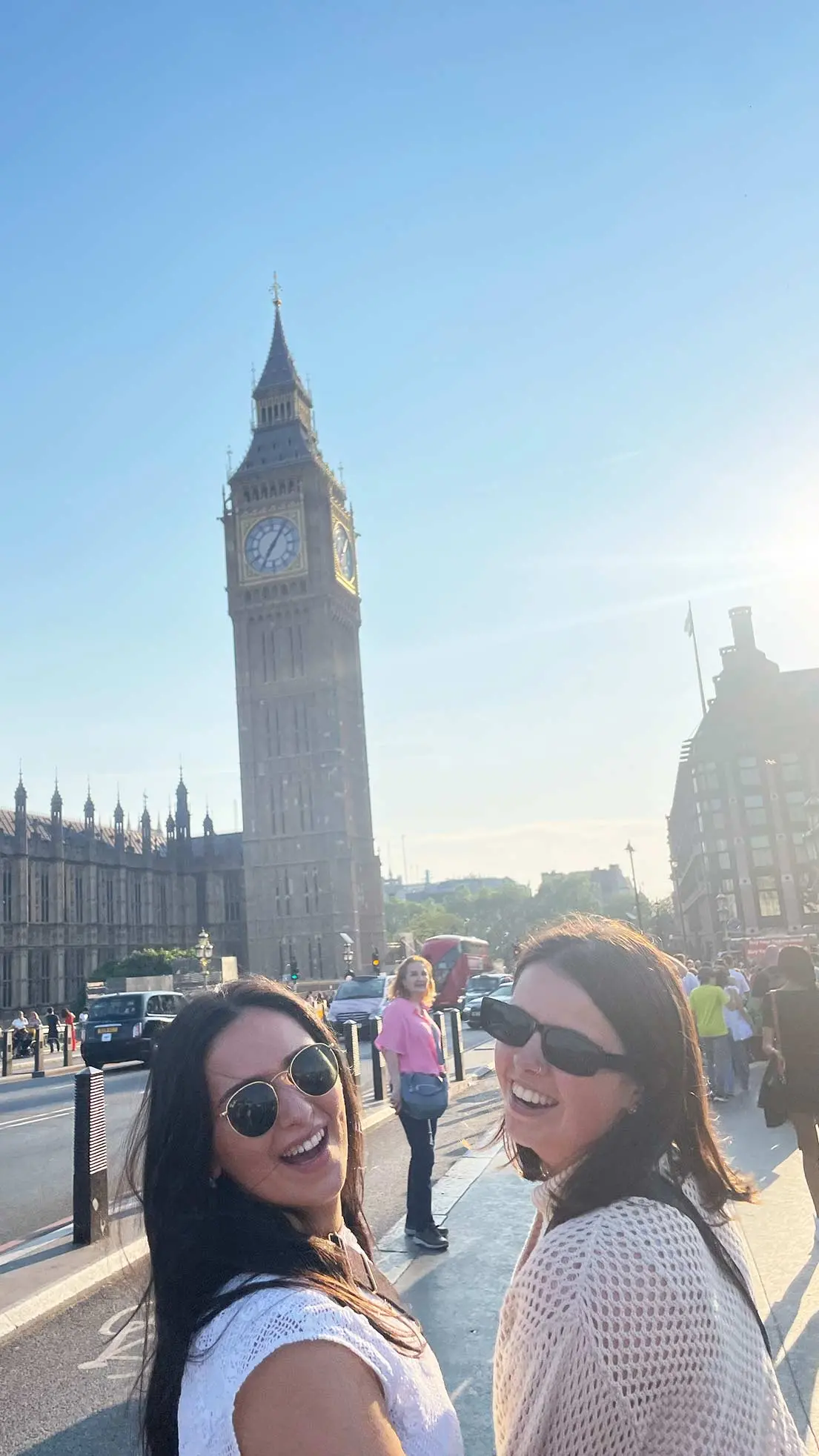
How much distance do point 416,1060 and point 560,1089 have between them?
5.45 meters

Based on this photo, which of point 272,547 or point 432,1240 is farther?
point 272,547

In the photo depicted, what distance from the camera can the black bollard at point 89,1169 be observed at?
723 cm

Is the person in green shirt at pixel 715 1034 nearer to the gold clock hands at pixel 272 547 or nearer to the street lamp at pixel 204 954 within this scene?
the street lamp at pixel 204 954

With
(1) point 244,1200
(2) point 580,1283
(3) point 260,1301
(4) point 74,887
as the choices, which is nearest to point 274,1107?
(1) point 244,1200

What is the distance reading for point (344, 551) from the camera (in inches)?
2950

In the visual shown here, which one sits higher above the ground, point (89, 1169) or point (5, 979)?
point (89, 1169)

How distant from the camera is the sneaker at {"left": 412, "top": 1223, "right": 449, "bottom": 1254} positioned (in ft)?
21.5

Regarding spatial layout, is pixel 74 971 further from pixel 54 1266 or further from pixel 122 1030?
pixel 54 1266

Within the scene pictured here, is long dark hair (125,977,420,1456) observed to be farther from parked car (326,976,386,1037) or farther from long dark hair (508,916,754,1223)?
parked car (326,976,386,1037)

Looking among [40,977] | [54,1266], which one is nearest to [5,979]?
[40,977]

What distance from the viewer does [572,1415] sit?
1471mm

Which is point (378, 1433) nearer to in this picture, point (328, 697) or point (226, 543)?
point (328, 697)

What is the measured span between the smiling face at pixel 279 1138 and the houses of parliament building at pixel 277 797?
64.9 metres

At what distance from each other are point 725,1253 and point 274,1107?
0.85 meters
